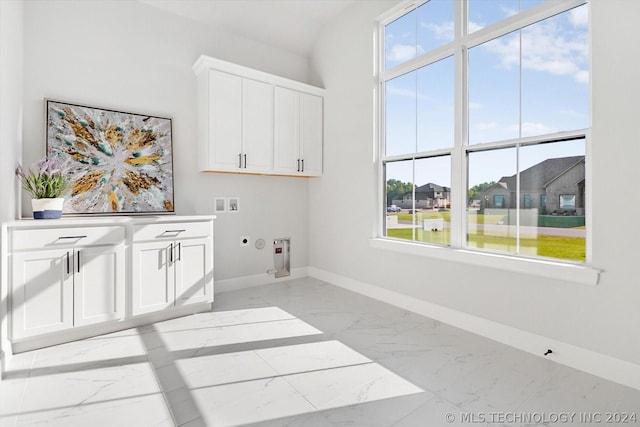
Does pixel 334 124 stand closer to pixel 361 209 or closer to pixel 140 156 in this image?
pixel 361 209

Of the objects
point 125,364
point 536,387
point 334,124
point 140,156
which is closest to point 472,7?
point 334,124

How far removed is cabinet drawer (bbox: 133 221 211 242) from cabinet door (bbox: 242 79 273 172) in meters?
0.85

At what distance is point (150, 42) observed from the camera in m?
3.26

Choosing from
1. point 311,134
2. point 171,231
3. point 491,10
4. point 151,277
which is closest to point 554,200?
point 491,10

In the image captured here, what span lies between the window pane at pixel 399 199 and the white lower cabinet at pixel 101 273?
71.1 inches

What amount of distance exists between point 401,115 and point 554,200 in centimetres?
160

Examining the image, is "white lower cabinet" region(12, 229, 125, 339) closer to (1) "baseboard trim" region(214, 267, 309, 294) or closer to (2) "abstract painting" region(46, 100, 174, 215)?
(2) "abstract painting" region(46, 100, 174, 215)

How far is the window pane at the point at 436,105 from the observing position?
284 cm

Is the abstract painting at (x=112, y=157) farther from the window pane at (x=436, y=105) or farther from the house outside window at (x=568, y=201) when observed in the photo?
the house outside window at (x=568, y=201)

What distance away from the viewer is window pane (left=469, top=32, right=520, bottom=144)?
243 cm

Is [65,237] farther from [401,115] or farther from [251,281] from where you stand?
[401,115]

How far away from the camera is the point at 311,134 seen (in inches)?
160

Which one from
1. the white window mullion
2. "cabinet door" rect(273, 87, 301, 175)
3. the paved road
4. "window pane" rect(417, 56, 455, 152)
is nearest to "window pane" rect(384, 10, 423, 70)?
"window pane" rect(417, 56, 455, 152)

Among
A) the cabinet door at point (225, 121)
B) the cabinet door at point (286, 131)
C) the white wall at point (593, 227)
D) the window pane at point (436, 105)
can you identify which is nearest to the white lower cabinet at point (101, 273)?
the cabinet door at point (225, 121)
